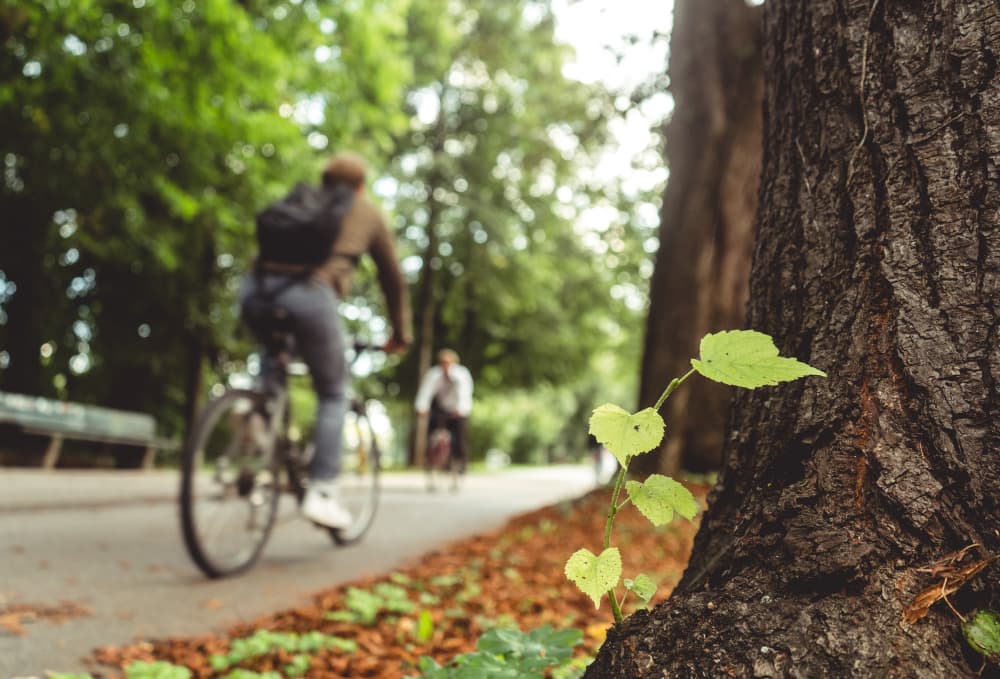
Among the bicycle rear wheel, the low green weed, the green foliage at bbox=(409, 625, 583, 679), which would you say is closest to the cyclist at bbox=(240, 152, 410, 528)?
the bicycle rear wheel

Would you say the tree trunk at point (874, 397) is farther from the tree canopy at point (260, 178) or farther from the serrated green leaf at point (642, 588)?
the tree canopy at point (260, 178)

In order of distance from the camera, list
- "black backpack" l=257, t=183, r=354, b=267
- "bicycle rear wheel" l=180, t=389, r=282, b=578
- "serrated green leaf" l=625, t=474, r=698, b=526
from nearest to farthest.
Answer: "serrated green leaf" l=625, t=474, r=698, b=526, "bicycle rear wheel" l=180, t=389, r=282, b=578, "black backpack" l=257, t=183, r=354, b=267

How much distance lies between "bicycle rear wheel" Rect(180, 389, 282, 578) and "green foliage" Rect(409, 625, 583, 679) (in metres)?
2.27

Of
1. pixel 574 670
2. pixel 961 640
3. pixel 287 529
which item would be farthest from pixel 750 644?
pixel 287 529

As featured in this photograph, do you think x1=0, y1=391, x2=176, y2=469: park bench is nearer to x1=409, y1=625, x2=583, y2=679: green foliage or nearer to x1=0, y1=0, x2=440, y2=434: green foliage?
x1=0, y1=0, x2=440, y2=434: green foliage

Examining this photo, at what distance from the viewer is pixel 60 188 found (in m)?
12.5

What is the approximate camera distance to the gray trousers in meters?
3.79

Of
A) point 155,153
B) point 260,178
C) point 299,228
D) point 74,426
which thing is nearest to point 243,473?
point 299,228

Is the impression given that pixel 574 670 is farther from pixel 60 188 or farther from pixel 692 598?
pixel 60 188

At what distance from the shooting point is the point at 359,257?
4.22m

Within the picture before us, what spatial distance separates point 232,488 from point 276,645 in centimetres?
162

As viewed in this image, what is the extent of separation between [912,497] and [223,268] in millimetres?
17532

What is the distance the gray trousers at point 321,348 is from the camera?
379 cm

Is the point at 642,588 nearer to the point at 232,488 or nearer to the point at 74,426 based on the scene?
the point at 232,488
